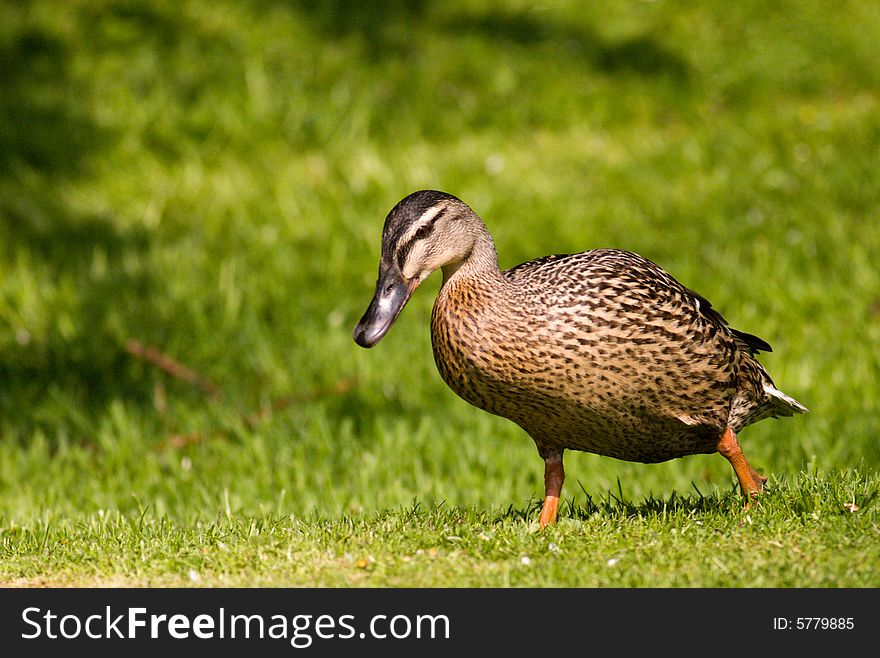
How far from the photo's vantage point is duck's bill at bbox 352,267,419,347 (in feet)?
14.1

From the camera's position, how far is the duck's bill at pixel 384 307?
4.30 meters

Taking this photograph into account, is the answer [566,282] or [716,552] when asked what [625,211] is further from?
[716,552]

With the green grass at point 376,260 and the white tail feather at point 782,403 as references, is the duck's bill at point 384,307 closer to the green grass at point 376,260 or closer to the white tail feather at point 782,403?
the green grass at point 376,260

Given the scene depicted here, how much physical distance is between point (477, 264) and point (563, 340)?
0.46 metres

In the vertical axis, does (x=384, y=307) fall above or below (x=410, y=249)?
below

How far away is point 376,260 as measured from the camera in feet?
30.1

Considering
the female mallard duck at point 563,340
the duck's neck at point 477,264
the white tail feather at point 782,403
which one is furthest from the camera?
the white tail feather at point 782,403

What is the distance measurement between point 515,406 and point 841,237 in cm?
510

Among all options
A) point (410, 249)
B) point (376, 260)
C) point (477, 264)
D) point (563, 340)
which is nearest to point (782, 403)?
point (563, 340)

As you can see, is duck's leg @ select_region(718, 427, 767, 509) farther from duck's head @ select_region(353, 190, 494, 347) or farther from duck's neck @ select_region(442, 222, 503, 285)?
duck's head @ select_region(353, 190, 494, 347)

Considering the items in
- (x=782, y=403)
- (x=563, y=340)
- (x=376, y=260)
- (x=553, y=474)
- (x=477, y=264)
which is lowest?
(x=553, y=474)

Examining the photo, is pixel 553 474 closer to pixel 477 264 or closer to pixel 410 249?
pixel 477 264

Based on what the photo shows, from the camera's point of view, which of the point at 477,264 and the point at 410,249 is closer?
the point at 410,249

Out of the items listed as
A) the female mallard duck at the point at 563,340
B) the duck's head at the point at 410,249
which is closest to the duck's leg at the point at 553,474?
the female mallard duck at the point at 563,340
